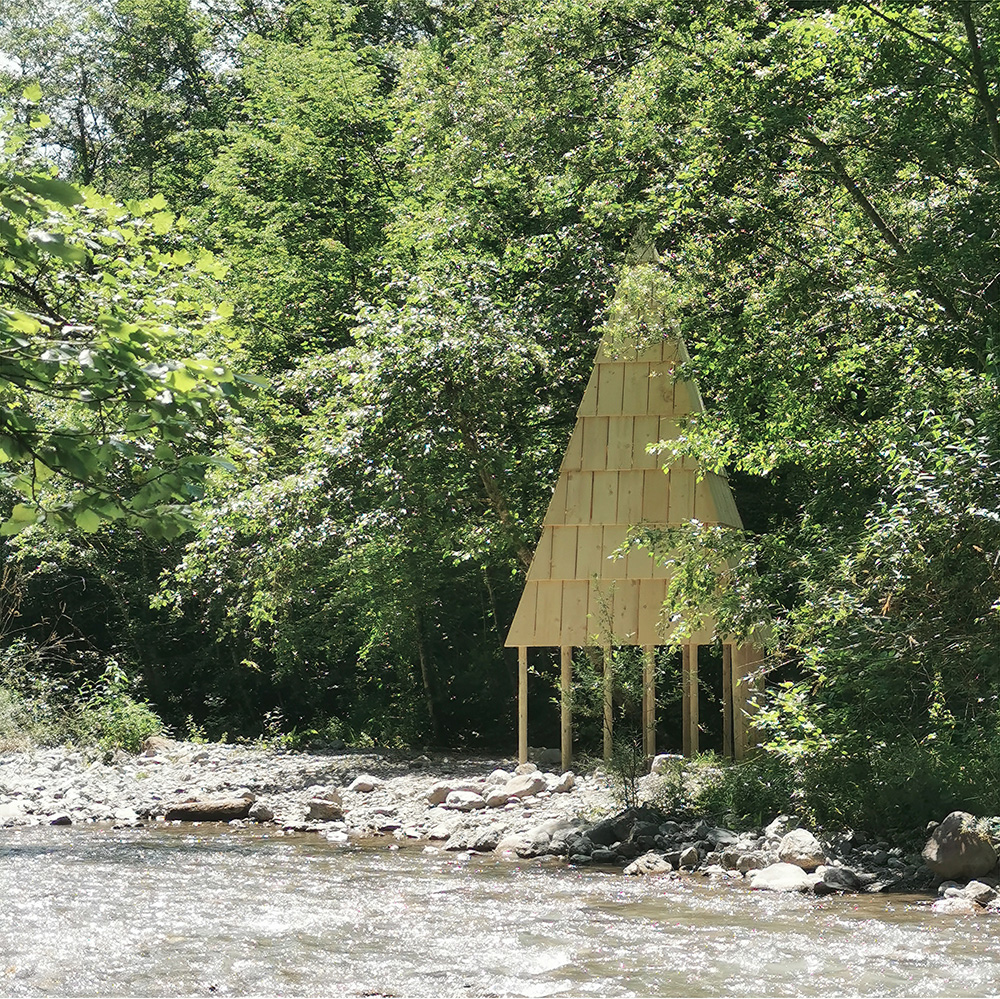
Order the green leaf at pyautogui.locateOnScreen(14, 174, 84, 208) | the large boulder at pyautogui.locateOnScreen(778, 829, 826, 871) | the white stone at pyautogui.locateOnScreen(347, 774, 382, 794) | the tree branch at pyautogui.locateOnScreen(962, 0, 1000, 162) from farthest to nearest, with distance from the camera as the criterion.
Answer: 1. the white stone at pyautogui.locateOnScreen(347, 774, 382, 794)
2. the tree branch at pyautogui.locateOnScreen(962, 0, 1000, 162)
3. the large boulder at pyautogui.locateOnScreen(778, 829, 826, 871)
4. the green leaf at pyautogui.locateOnScreen(14, 174, 84, 208)

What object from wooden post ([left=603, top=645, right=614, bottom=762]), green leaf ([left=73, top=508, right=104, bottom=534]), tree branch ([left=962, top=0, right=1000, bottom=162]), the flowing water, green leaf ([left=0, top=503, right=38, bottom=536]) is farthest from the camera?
wooden post ([left=603, top=645, right=614, bottom=762])

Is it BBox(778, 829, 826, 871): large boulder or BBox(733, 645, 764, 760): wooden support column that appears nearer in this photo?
BBox(778, 829, 826, 871): large boulder

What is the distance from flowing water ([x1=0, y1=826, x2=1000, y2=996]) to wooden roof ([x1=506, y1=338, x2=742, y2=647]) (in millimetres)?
4307

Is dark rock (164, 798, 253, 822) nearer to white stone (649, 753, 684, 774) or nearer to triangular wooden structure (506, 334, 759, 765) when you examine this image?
triangular wooden structure (506, 334, 759, 765)

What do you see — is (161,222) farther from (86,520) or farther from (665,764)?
(665,764)

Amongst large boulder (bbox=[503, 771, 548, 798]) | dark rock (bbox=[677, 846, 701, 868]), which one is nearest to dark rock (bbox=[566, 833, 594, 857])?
dark rock (bbox=[677, 846, 701, 868])

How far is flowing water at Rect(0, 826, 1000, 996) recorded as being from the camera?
6.83 metres

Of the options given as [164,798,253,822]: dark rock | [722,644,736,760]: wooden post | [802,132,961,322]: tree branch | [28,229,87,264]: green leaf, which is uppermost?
[802,132,961,322]: tree branch

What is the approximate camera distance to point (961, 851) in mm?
9617

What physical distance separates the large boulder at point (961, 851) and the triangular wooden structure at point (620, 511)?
4860 millimetres

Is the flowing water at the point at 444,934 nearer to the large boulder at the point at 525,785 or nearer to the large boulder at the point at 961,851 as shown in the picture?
the large boulder at the point at 961,851

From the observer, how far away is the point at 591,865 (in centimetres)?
1118

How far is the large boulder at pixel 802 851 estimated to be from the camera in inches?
396

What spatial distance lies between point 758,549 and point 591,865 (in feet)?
10.7
